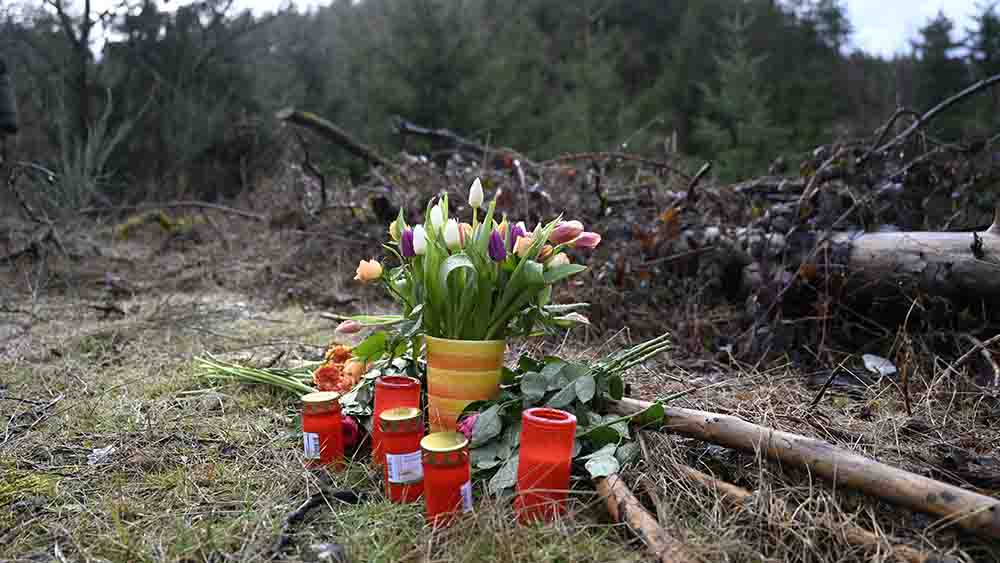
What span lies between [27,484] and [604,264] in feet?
8.12

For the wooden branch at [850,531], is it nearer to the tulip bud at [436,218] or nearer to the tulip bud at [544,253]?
the tulip bud at [544,253]

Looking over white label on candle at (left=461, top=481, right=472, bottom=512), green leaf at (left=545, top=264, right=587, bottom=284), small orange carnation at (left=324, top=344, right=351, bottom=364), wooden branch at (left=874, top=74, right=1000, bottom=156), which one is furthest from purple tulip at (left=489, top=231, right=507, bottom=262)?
wooden branch at (left=874, top=74, right=1000, bottom=156)

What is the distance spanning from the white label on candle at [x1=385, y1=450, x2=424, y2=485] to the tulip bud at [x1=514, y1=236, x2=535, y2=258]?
0.52 meters

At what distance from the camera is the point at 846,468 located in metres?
1.25

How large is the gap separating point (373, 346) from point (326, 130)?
417 centimetres

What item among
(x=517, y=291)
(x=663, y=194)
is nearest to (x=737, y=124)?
(x=663, y=194)

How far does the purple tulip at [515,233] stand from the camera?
5.19ft

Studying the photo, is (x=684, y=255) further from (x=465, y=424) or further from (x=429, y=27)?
(x=429, y=27)

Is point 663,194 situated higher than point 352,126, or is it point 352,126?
point 352,126

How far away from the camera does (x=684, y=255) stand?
3.14m

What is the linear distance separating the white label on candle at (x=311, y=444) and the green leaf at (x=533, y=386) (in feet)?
1.74

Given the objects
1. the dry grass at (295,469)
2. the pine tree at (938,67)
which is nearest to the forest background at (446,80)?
the pine tree at (938,67)

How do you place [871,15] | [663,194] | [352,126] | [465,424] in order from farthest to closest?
1. [352,126]
2. [871,15]
3. [663,194]
4. [465,424]

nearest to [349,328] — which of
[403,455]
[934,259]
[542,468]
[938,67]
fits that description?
[403,455]
